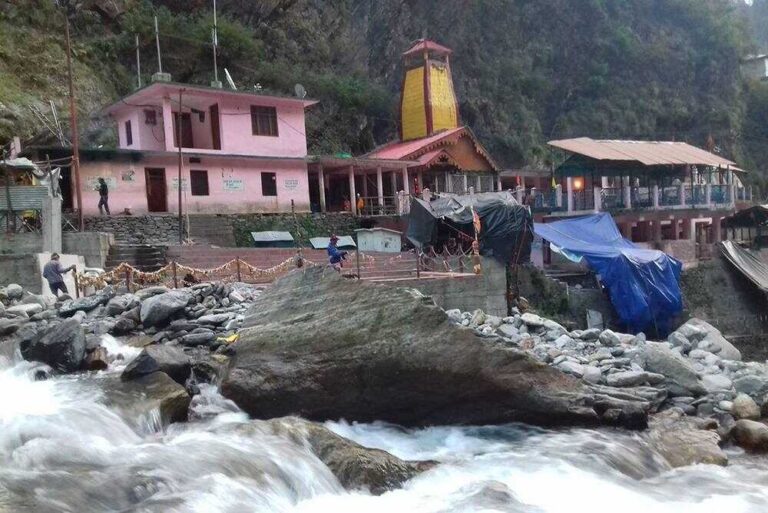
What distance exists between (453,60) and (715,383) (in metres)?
42.9

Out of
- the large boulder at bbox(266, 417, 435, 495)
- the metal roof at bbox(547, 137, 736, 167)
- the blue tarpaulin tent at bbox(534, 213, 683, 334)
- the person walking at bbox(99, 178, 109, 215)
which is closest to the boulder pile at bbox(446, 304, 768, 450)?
the large boulder at bbox(266, 417, 435, 495)

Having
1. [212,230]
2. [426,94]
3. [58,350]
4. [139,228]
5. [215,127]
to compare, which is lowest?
[58,350]

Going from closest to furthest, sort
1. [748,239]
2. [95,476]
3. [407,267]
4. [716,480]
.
Answer: [95,476], [716,480], [407,267], [748,239]

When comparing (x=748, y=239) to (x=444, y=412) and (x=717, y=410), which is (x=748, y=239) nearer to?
(x=717, y=410)

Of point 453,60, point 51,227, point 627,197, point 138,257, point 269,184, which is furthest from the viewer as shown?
point 453,60

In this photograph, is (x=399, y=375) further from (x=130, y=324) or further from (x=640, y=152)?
(x=640, y=152)

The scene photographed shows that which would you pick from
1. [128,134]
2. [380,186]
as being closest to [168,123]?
[128,134]

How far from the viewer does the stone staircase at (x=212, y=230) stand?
26.1m

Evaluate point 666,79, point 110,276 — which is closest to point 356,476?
point 110,276

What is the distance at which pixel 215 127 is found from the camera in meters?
29.3

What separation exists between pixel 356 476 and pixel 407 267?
1187cm

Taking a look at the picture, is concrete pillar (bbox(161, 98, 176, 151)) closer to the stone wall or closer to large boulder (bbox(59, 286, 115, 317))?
the stone wall

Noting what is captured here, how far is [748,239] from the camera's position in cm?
3469

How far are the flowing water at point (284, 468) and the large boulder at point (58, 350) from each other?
0.61 meters
